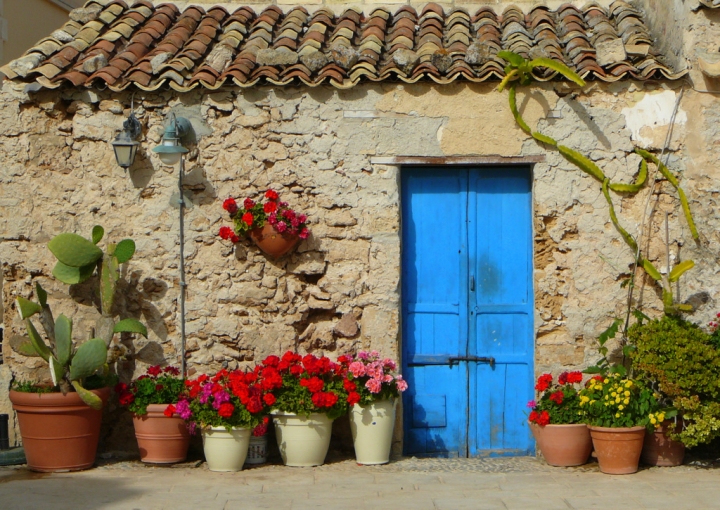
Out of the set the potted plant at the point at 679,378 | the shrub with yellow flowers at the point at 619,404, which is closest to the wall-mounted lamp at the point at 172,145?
the shrub with yellow flowers at the point at 619,404

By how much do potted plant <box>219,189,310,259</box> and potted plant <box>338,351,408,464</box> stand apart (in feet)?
3.19

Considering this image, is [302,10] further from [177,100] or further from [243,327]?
[243,327]

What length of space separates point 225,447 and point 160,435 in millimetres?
544

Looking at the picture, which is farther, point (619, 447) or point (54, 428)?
point (54, 428)

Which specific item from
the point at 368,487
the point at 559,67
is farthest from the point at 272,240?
the point at 559,67

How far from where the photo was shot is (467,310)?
23.4 feet

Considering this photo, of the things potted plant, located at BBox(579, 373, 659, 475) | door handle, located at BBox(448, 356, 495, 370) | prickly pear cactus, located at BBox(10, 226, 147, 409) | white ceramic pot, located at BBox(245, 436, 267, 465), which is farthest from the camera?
door handle, located at BBox(448, 356, 495, 370)

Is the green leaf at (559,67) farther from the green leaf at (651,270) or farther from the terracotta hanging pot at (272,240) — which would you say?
the terracotta hanging pot at (272,240)

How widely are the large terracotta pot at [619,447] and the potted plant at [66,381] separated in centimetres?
338

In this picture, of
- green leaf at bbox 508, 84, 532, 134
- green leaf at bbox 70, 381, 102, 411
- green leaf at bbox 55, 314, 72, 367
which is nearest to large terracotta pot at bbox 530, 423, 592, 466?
green leaf at bbox 508, 84, 532, 134

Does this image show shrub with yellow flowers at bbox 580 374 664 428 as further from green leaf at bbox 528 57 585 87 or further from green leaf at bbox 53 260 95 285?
green leaf at bbox 53 260 95 285

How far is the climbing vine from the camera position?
6.72 metres

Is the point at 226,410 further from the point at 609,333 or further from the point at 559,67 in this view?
the point at 559,67

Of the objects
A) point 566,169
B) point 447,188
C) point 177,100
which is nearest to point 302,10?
point 177,100
